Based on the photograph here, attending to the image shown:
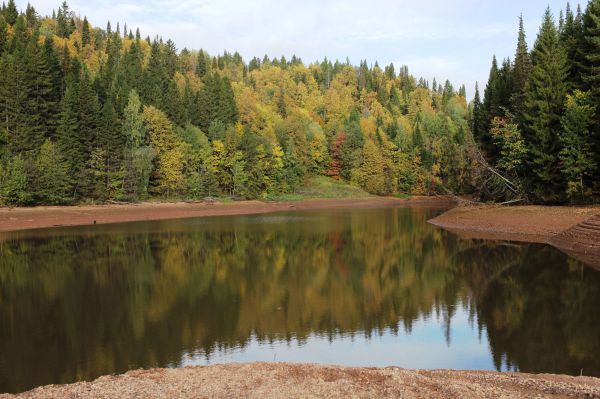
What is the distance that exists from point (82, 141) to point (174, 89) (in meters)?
27.2

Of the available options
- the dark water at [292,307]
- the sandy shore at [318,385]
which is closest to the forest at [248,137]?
the dark water at [292,307]

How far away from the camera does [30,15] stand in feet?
483

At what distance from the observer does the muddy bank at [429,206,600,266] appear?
34.3m

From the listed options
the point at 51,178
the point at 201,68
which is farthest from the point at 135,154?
the point at 201,68

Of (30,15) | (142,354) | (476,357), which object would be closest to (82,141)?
(142,354)

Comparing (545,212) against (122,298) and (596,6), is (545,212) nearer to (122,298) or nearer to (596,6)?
(596,6)

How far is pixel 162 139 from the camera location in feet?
280

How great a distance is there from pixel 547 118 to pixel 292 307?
3963 centimetres

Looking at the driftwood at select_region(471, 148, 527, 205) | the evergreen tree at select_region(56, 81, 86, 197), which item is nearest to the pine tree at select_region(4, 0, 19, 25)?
the evergreen tree at select_region(56, 81, 86, 197)

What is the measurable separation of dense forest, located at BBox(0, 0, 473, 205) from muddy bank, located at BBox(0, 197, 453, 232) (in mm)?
2990

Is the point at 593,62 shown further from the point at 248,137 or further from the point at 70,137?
the point at 70,137

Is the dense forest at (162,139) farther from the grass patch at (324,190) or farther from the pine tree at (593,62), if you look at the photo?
the pine tree at (593,62)

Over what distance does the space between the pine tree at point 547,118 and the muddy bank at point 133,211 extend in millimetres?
42399

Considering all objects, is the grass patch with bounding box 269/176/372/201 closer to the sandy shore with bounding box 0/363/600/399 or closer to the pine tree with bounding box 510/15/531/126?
the pine tree with bounding box 510/15/531/126
